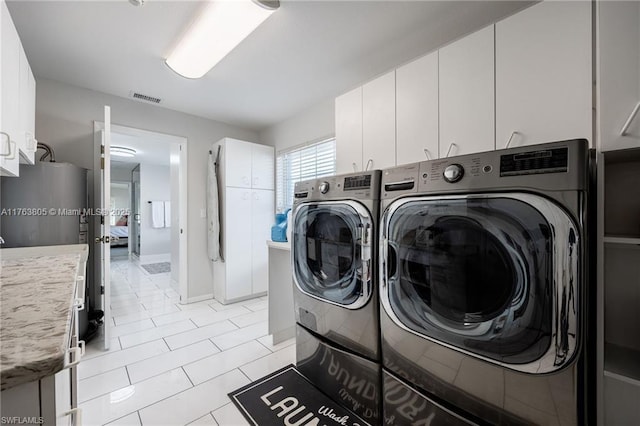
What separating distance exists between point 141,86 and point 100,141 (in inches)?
27.5

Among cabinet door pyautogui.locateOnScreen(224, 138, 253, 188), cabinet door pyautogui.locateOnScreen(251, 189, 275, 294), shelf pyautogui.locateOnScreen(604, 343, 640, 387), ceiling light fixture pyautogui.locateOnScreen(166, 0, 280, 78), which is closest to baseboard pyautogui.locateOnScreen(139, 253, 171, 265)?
cabinet door pyautogui.locateOnScreen(251, 189, 275, 294)

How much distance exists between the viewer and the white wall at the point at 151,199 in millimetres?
6285

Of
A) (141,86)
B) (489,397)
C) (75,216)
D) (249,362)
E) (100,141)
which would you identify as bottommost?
(249,362)

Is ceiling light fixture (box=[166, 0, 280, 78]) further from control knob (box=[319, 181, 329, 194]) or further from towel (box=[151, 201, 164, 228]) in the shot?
towel (box=[151, 201, 164, 228])

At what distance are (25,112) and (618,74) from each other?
321cm

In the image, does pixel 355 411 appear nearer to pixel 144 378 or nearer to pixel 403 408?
pixel 403 408

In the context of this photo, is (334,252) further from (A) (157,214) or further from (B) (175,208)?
(A) (157,214)

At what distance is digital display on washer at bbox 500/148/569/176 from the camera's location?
85cm

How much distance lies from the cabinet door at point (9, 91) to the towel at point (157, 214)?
210 inches

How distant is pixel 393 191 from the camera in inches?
50.4

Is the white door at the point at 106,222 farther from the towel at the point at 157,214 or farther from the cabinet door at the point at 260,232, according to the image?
the towel at the point at 157,214

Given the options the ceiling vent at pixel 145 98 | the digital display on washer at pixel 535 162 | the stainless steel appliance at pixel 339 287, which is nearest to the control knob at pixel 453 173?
the digital display on washer at pixel 535 162

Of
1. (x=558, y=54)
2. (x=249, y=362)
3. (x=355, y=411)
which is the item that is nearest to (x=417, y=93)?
(x=558, y=54)

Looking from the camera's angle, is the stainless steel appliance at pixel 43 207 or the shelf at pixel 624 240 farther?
the stainless steel appliance at pixel 43 207
